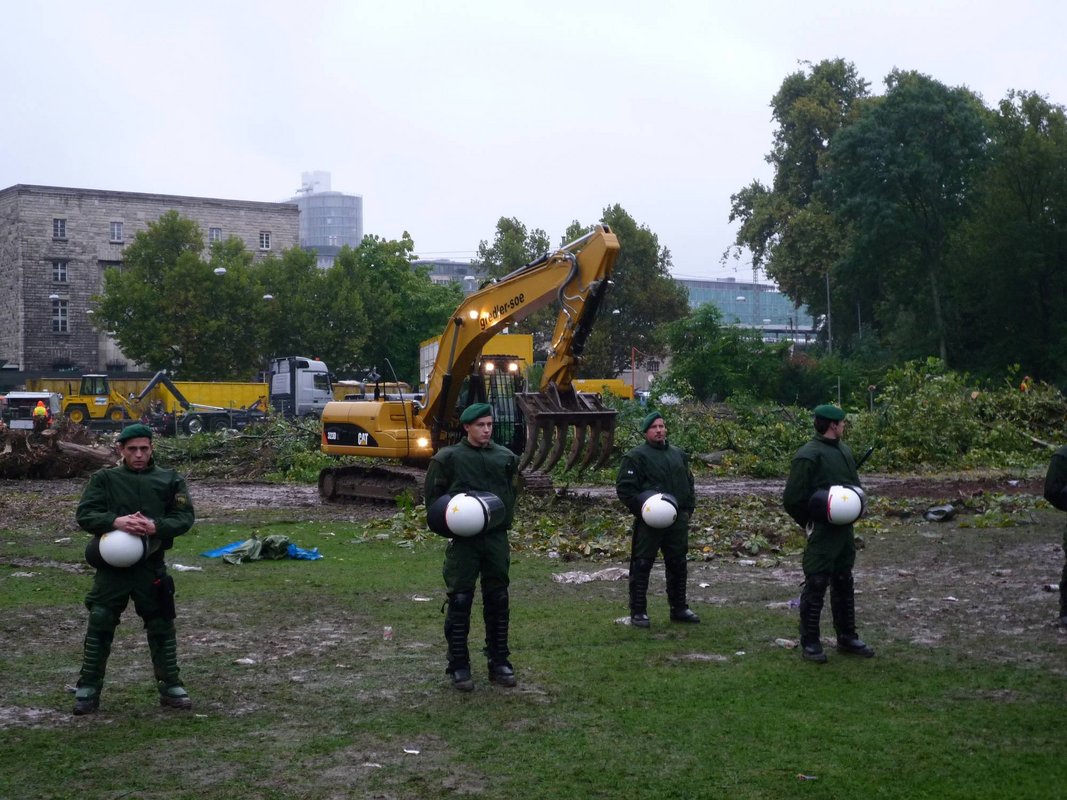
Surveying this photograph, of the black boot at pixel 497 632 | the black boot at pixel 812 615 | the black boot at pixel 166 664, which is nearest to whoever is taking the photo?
the black boot at pixel 166 664

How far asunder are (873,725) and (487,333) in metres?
12.8

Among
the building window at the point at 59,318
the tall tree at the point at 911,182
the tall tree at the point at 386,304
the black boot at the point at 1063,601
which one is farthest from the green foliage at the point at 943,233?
the building window at the point at 59,318

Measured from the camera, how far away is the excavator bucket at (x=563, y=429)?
A: 58.4 feet

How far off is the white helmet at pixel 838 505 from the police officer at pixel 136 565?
4.33 meters

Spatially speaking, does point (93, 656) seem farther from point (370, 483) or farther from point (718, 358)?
point (718, 358)

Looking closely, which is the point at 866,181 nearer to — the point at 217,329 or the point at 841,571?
the point at 217,329

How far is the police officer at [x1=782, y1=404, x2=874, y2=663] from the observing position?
9047 mm

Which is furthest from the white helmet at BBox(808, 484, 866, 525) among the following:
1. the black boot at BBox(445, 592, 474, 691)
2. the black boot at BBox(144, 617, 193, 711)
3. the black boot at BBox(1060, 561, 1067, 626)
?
the black boot at BBox(144, 617, 193, 711)

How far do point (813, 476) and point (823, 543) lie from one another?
49cm

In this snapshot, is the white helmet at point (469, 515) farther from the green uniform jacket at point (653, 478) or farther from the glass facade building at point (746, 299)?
the glass facade building at point (746, 299)

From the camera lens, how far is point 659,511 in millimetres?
10156

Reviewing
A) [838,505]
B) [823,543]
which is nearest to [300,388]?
[823,543]

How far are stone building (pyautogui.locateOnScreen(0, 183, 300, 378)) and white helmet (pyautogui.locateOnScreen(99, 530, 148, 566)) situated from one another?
65459 mm

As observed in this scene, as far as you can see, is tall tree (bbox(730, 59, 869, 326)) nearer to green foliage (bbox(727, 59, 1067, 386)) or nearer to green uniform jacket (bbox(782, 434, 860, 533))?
green foliage (bbox(727, 59, 1067, 386))
